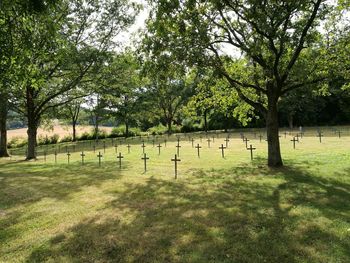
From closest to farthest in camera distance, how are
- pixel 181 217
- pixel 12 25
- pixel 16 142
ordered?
pixel 181 217, pixel 12 25, pixel 16 142

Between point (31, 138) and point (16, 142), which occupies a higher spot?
point (31, 138)

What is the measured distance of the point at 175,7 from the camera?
1223 centimetres

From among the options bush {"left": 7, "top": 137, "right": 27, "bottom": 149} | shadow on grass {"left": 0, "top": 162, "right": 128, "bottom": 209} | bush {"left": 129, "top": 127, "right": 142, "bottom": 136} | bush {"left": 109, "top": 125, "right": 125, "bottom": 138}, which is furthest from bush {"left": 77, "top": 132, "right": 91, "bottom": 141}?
shadow on grass {"left": 0, "top": 162, "right": 128, "bottom": 209}

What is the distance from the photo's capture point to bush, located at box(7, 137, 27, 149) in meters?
46.0

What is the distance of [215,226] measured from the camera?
7367 mm

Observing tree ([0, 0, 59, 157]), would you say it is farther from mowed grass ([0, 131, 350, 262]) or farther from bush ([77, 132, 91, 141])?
bush ([77, 132, 91, 141])

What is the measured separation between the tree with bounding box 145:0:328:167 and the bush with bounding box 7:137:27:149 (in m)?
39.3

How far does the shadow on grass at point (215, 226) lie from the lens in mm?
5965

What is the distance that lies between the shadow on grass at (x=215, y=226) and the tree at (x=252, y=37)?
210 inches

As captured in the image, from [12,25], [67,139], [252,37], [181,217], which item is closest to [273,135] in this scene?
[252,37]

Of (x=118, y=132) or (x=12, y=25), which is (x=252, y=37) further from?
(x=118, y=132)

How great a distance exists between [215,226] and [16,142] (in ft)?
153

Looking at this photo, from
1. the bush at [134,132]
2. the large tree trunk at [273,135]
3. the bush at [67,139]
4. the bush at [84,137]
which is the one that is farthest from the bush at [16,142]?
the large tree trunk at [273,135]

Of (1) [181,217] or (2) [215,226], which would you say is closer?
(2) [215,226]
